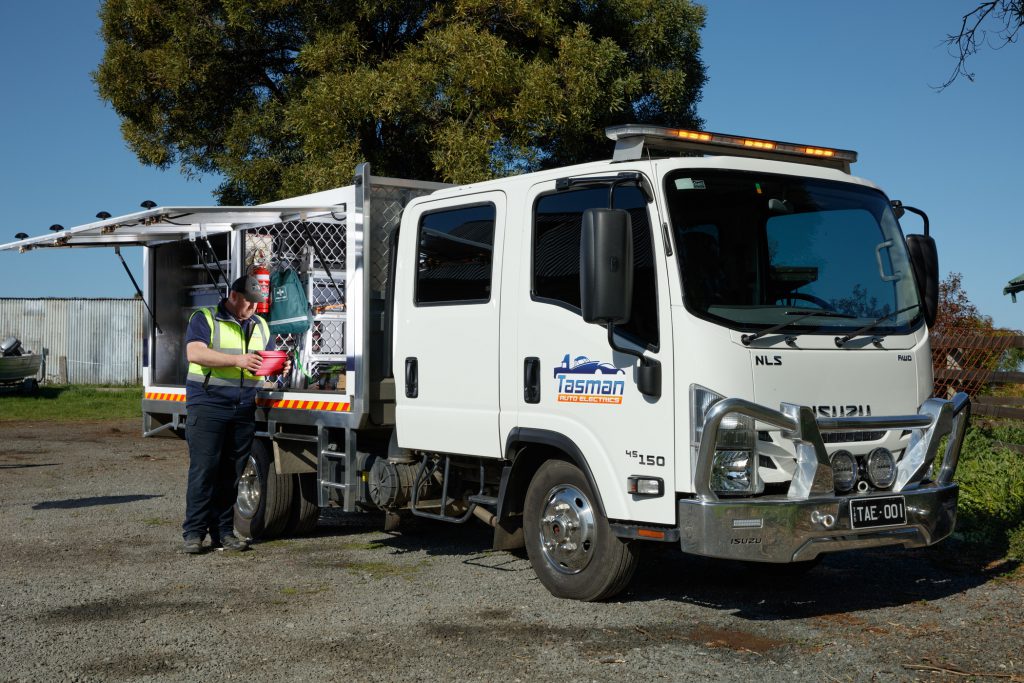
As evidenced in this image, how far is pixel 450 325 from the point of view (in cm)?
732

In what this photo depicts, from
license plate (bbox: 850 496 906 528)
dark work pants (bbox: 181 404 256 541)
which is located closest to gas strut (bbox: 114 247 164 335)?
dark work pants (bbox: 181 404 256 541)

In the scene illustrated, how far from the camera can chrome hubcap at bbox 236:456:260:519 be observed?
30.1 feet

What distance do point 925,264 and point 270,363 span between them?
4630 millimetres

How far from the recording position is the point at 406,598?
698 centimetres

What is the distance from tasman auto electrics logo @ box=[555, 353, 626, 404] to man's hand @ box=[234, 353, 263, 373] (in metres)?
2.81

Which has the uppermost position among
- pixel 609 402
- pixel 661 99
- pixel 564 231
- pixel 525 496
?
pixel 661 99

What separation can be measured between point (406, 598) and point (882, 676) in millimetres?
2879

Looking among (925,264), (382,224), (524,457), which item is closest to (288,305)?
(382,224)

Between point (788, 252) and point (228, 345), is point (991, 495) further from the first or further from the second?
point (228, 345)

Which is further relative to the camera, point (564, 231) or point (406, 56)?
point (406, 56)

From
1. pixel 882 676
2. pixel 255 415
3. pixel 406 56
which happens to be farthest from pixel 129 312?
pixel 882 676

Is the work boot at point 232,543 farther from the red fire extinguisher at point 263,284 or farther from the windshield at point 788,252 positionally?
the windshield at point 788,252

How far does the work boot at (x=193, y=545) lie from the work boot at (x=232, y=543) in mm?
202

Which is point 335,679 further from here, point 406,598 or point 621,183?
point 621,183
